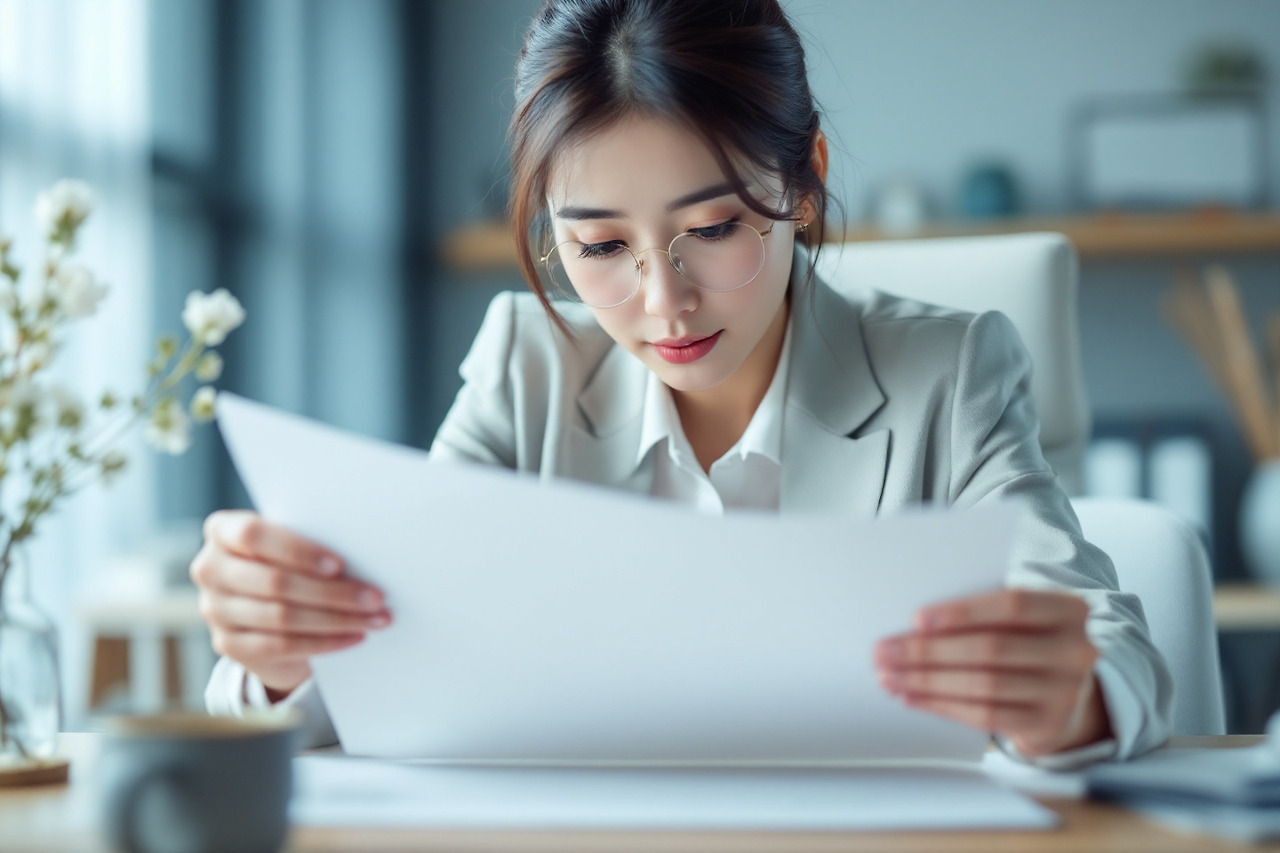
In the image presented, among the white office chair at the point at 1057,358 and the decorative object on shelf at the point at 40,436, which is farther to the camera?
the white office chair at the point at 1057,358

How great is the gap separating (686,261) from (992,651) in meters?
0.51

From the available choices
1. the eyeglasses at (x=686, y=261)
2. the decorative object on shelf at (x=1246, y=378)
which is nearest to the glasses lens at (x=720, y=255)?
the eyeglasses at (x=686, y=261)

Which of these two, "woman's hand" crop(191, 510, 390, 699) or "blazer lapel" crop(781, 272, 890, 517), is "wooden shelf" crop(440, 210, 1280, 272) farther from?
"woman's hand" crop(191, 510, 390, 699)

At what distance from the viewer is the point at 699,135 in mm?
1061

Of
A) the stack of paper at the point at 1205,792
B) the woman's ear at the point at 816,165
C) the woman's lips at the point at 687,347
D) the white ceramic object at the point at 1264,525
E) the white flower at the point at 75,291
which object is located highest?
the woman's ear at the point at 816,165

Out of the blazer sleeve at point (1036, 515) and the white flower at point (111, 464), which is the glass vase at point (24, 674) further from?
the blazer sleeve at point (1036, 515)

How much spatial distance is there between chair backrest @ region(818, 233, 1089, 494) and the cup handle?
97cm

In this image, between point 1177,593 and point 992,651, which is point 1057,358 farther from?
point 992,651

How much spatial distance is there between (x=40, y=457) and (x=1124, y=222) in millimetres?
2682

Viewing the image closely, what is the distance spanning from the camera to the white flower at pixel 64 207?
80cm

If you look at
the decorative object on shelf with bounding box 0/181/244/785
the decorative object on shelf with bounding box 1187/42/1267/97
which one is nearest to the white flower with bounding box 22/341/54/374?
the decorative object on shelf with bounding box 0/181/244/785

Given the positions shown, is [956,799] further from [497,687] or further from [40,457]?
[40,457]

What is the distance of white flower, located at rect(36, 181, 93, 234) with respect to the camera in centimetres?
80

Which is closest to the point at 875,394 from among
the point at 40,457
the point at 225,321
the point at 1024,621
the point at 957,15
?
the point at 1024,621
